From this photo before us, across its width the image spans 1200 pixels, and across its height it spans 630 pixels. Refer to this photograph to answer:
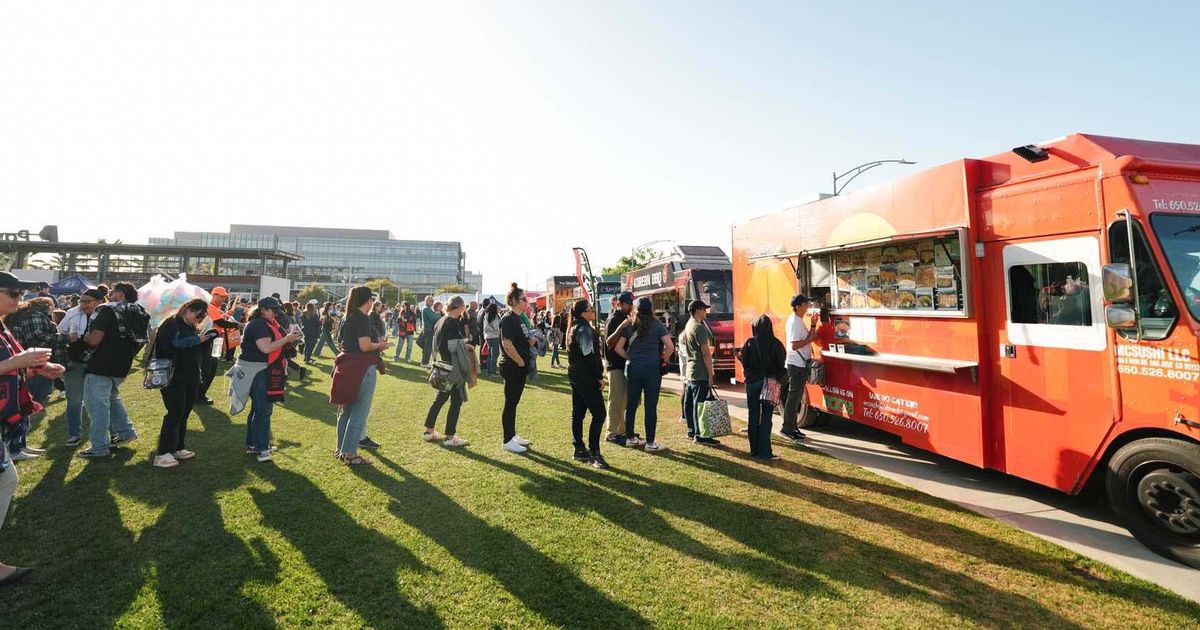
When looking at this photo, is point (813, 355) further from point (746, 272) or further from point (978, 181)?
point (978, 181)

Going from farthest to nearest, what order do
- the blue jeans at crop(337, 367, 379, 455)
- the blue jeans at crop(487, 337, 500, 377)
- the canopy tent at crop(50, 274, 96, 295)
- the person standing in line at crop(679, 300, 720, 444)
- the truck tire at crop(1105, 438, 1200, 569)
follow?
the canopy tent at crop(50, 274, 96, 295) → the blue jeans at crop(487, 337, 500, 377) → the person standing in line at crop(679, 300, 720, 444) → the blue jeans at crop(337, 367, 379, 455) → the truck tire at crop(1105, 438, 1200, 569)

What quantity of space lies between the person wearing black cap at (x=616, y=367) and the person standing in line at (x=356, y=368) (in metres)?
2.65

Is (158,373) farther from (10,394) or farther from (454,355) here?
(454,355)

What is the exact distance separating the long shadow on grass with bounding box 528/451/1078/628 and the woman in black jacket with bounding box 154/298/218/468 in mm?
4704

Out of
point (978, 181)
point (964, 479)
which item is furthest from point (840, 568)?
point (978, 181)

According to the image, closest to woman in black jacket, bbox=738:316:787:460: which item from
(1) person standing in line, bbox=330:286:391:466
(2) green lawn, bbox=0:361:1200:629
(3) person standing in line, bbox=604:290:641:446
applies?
(2) green lawn, bbox=0:361:1200:629

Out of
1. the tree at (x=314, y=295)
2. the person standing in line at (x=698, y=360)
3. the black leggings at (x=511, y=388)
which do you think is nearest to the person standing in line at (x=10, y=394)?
the black leggings at (x=511, y=388)

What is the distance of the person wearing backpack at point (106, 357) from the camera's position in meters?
5.64

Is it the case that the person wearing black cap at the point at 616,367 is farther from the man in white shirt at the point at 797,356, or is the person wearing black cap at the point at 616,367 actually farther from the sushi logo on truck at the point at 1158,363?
the sushi logo on truck at the point at 1158,363

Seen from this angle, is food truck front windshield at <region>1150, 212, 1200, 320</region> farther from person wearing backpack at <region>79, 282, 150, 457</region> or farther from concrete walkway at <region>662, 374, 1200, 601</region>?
person wearing backpack at <region>79, 282, 150, 457</region>

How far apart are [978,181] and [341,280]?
125125mm

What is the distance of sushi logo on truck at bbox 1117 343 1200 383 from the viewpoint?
3.53 meters

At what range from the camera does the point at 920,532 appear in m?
4.18

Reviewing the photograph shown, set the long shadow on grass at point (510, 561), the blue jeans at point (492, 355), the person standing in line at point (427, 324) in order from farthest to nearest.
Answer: the person standing in line at point (427, 324) → the blue jeans at point (492, 355) → the long shadow on grass at point (510, 561)
